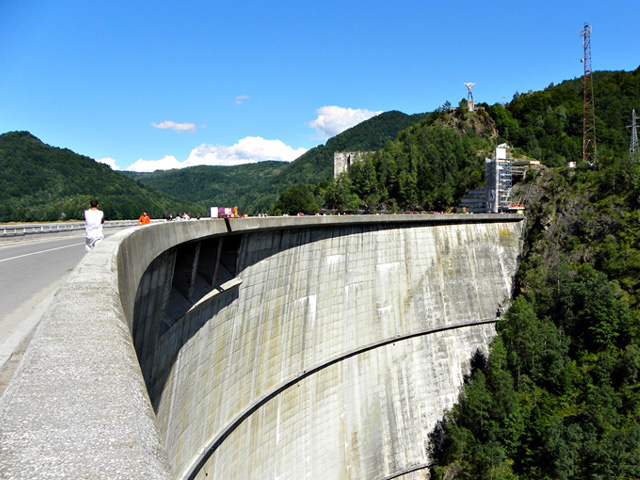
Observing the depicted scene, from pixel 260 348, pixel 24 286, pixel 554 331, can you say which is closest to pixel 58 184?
pixel 554 331

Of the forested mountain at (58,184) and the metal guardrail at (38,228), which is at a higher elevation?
the forested mountain at (58,184)

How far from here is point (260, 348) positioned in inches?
739

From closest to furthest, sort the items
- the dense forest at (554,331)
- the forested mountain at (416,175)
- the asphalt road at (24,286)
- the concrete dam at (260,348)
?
1. the concrete dam at (260,348)
2. the asphalt road at (24,286)
3. the dense forest at (554,331)
4. the forested mountain at (416,175)

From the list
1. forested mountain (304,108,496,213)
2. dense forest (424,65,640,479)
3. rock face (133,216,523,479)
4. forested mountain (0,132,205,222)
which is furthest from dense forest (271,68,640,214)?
forested mountain (0,132,205,222)

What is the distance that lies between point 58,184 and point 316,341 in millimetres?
106499

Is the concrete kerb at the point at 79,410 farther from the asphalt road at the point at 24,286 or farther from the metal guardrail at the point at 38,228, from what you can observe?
the metal guardrail at the point at 38,228

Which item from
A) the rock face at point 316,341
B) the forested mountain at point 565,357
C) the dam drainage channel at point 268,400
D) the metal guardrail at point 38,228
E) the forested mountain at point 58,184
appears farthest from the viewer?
the forested mountain at point 58,184

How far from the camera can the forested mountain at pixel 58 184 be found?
86.2 meters

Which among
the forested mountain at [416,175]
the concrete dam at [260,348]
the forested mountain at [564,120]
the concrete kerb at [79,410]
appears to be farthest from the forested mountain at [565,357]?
the forested mountain at [564,120]

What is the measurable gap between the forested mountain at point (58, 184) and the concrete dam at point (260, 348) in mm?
58573

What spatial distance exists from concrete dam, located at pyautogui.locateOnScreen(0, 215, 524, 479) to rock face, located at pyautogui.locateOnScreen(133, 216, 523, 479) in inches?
3.4

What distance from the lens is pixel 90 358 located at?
2848 millimetres

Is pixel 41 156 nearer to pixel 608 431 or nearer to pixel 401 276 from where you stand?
pixel 401 276

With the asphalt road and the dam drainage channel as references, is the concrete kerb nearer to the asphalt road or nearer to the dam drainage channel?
the asphalt road
